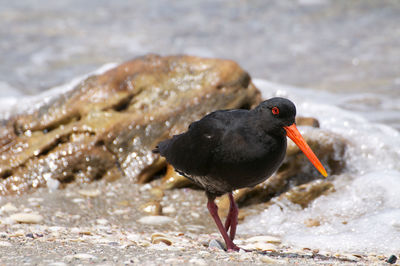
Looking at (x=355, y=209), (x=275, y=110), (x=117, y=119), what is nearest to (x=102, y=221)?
(x=117, y=119)

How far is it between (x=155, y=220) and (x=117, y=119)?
1.35m

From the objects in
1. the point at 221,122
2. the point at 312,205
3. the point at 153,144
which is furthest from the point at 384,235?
the point at 153,144

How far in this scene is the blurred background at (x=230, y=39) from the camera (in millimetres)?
10674

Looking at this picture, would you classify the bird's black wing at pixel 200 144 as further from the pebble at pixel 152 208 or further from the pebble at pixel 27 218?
the pebble at pixel 27 218

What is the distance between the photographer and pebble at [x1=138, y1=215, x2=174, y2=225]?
4.56 meters

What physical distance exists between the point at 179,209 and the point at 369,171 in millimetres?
2068

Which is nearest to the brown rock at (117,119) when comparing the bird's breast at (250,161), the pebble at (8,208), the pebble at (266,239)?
the pebble at (8,208)

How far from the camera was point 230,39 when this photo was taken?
14.1 meters

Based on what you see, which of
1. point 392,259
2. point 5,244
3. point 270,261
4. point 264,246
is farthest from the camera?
point 264,246

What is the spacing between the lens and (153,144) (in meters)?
5.32

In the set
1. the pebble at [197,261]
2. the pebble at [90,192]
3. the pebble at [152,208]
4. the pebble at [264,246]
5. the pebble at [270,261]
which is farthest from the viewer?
the pebble at [90,192]

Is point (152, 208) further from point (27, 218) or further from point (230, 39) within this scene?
point (230, 39)

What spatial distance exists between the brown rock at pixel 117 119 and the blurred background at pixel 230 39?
333 centimetres

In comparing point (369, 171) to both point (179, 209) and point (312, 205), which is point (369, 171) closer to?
point (312, 205)
